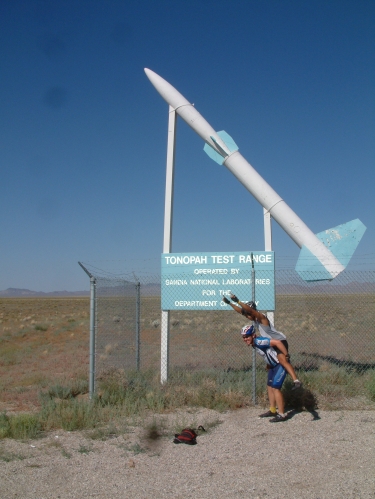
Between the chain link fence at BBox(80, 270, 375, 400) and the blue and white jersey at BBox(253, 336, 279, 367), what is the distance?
1.08 m

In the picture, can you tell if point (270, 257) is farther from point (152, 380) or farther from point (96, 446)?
point (96, 446)

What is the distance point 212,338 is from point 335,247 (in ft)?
24.2

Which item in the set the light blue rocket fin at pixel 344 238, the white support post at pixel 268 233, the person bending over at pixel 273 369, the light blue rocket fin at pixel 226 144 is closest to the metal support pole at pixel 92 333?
the person bending over at pixel 273 369

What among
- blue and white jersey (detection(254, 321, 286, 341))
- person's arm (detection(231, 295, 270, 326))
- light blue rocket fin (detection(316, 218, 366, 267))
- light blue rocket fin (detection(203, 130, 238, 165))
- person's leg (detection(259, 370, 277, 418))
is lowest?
person's leg (detection(259, 370, 277, 418))

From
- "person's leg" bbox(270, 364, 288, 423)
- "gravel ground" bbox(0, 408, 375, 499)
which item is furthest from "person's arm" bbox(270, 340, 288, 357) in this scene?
"gravel ground" bbox(0, 408, 375, 499)

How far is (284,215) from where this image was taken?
9695mm

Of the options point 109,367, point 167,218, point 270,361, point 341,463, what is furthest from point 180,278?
point 341,463

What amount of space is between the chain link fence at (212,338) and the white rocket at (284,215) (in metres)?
0.46

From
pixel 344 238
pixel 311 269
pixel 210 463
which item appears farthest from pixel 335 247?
pixel 210 463

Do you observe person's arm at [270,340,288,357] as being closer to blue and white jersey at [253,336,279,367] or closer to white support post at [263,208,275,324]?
blue and white jersey at [253,336,279,367]

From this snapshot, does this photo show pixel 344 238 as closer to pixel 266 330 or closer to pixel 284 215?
pixel 284 215

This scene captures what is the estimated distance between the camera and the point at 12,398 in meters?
8.26

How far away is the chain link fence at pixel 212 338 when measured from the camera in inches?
337

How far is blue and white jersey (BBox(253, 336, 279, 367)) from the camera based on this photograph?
646 cm
